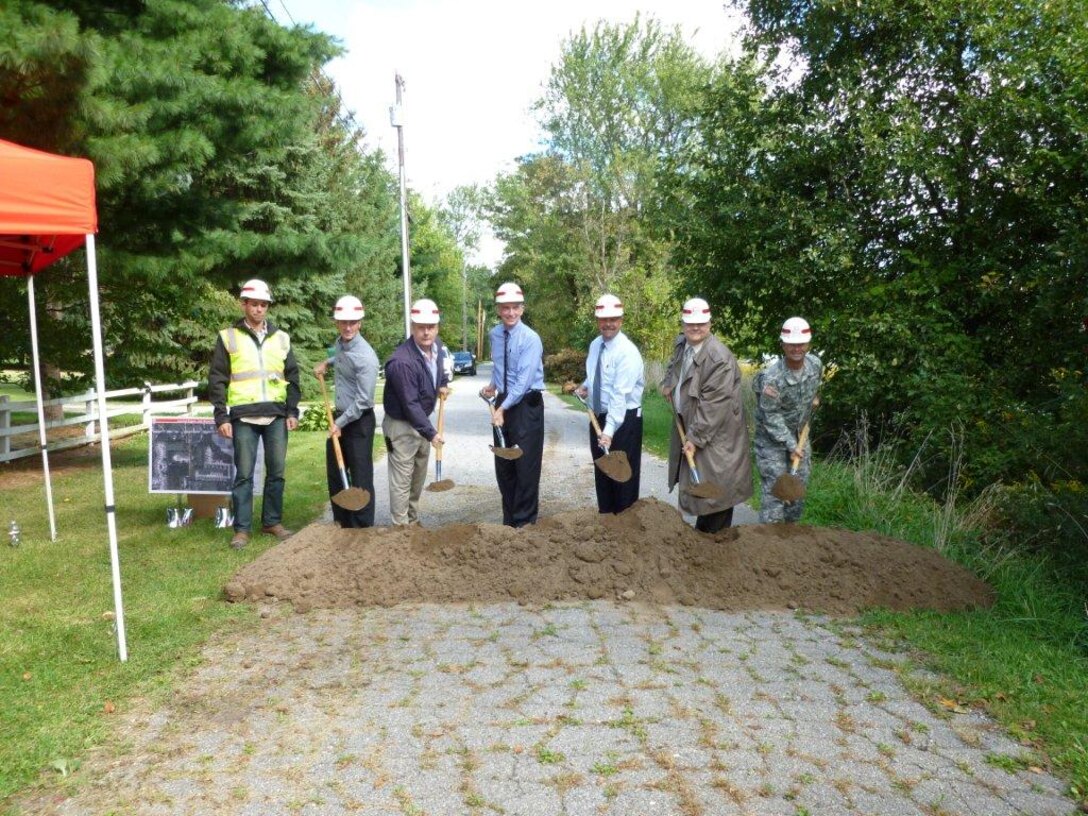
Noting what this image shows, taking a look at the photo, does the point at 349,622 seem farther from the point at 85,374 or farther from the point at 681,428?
the point at 85,374

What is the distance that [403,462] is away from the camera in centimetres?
737

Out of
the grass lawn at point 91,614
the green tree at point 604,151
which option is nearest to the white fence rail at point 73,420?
the grass lawn at point 91,614

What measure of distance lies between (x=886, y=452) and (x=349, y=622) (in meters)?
7.25

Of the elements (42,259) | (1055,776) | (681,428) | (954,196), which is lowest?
(1055,776)

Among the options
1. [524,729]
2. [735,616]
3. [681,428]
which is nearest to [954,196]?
[681,428]

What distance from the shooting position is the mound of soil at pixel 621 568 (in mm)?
6027

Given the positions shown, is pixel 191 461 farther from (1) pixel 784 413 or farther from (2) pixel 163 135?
(1) pixel 784 413

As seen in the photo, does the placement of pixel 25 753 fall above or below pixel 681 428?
below

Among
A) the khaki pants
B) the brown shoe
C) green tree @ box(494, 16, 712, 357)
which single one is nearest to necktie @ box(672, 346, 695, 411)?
the khaki pants

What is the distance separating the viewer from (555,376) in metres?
37.5

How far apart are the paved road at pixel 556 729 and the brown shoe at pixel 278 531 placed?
215 centimetres

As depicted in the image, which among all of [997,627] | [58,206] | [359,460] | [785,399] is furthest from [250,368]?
[997,627]

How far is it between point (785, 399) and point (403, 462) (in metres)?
3.17

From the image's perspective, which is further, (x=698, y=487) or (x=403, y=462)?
(x=403, y=462)
